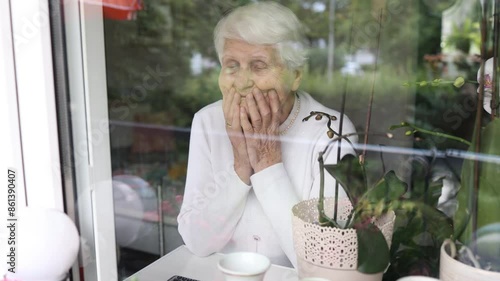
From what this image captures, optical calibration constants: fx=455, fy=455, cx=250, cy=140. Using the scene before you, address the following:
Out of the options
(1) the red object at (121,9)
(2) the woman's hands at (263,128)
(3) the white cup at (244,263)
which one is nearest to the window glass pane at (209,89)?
(1) the red object at (121,9)

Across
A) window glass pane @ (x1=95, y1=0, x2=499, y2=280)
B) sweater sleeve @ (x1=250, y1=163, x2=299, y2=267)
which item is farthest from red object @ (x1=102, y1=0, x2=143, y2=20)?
sweater sleeve @ (x1=250, y1=163, x2=299, y2=267)

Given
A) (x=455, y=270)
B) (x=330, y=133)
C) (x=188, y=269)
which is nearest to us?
(x=455, y=270)

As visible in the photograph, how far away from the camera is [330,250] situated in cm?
94

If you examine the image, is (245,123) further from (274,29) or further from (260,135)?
(274,29)

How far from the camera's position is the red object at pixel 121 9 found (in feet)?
4.52

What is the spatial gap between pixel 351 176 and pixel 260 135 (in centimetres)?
31

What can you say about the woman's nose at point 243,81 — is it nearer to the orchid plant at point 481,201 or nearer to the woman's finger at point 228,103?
the woman's finger at point 228,103

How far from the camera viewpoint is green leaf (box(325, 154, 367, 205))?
1034 millimetres

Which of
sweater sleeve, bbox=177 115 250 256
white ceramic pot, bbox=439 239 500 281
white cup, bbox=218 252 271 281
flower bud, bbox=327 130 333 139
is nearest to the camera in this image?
white ceramic pot, bbox=439 239 500 281

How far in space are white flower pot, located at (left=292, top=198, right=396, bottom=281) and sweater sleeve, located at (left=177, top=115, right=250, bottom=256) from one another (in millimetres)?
349

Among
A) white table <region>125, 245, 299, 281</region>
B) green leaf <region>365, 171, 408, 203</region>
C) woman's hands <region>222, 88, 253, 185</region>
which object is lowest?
white table <region>125, 245, 299, 281</region>

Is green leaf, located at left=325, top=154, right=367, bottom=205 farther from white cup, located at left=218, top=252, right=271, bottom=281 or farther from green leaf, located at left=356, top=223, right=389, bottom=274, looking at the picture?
white cup, located at left=218, top=252, right=271, bottom=281

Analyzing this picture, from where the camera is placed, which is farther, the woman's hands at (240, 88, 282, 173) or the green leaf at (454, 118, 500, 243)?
the woman's hands at (240, 88, 282, 173)

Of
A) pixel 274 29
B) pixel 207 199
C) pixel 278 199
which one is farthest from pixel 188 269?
pixel 274 29
